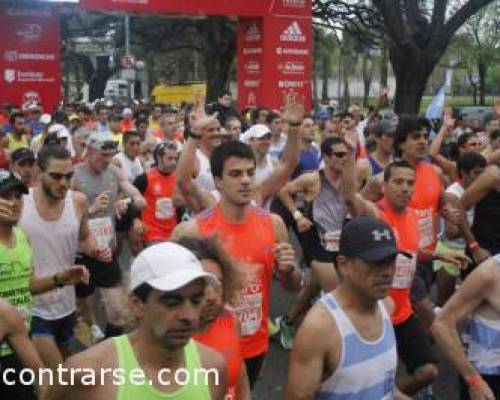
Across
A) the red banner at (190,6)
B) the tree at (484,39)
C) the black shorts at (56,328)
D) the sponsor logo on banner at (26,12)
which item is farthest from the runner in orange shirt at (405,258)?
the tree at (484,39)

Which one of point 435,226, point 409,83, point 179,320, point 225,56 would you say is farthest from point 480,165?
point 225,56

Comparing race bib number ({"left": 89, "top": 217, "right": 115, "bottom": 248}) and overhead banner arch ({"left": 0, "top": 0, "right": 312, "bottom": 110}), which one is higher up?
overhead banner arch ({"left": 0, "top": 0, "right": 312, "bottom": 110})

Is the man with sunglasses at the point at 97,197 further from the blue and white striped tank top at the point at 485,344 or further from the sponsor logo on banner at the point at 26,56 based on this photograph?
the sponsor logo on banner at the point at 26,56

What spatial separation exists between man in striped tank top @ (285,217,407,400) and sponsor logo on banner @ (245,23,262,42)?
14908 mm

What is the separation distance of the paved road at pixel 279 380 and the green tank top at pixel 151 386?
325 cm

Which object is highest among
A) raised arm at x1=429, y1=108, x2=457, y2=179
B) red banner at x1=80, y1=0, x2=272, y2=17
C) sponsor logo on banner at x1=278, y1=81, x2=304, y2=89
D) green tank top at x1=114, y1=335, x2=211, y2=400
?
red banner at x1=80, y1=0, x2=272, y2=17

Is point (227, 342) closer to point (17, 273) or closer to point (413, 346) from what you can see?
point (17, 273)

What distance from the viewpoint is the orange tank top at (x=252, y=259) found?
408 centimetres

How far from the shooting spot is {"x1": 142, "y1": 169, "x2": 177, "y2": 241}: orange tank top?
25.9 feet

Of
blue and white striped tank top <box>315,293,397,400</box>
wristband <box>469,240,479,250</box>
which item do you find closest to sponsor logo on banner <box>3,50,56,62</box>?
wristband <box>469,240,479,250</box>

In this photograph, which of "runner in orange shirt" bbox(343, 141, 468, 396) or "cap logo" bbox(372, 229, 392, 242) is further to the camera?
"runner in orange shirt" bbox(343, 141, 468, 396)

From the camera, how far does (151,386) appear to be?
7.93 feet

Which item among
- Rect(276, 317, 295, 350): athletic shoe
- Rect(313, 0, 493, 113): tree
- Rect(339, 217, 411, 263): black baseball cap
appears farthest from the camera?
Rect(313, 0, 493, 113): tree

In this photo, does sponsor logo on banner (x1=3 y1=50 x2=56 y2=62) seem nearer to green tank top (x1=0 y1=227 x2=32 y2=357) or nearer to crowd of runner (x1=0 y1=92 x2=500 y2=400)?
crowd of runner (x1=0 y1=92 x2=500 y2=400)
